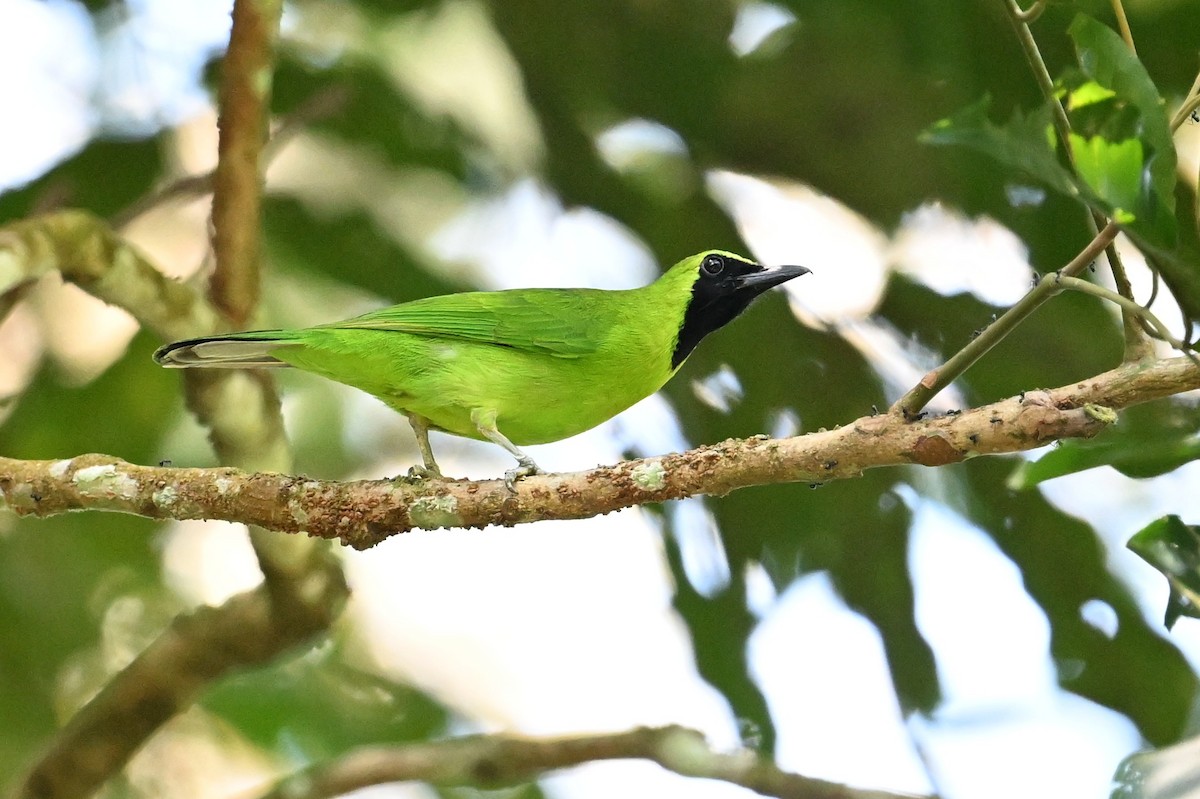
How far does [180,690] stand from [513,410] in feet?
5.91

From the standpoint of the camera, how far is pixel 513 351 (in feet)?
11.1

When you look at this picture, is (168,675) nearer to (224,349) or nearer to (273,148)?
(224,349)

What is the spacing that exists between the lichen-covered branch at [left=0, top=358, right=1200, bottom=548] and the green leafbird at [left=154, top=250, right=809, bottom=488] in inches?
16.8

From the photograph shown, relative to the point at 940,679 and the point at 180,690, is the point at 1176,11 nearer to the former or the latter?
the point at 940,679

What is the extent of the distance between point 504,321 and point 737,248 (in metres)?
1.18

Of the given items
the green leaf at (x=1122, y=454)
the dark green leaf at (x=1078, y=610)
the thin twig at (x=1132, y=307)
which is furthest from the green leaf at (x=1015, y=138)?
the dark green leaf at (x=1078, y=610)

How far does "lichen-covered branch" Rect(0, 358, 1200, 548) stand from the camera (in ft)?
6.64

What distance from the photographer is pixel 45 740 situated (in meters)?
4.86

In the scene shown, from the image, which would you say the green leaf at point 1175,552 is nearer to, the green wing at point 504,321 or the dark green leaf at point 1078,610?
the dark green leaf at point 1078,610

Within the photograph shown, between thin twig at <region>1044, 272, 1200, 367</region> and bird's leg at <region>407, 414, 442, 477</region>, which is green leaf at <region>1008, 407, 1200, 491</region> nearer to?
thin twig at <region>1044, 272, 1200, 367</region>

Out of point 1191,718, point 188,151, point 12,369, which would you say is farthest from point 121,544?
point 1191,718

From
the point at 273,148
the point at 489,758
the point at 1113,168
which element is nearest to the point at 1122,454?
the point at 1113,168

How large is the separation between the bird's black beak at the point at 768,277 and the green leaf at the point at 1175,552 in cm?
164

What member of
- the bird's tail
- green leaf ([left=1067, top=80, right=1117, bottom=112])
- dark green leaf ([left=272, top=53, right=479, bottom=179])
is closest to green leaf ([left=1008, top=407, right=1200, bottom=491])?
green leaf ([left=1067, top=80, right=1117, bottom=112])
